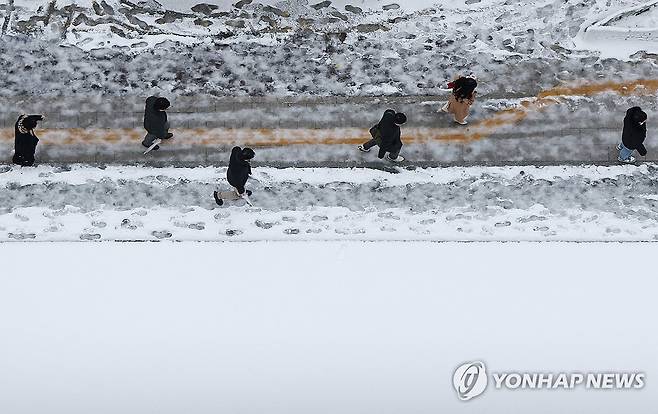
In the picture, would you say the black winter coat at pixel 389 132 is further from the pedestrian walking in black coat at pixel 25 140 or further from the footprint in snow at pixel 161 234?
the pedestrian walking in black coat at pixel 25 140

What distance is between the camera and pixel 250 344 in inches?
412

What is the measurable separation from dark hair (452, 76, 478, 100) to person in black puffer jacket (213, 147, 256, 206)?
333 cm

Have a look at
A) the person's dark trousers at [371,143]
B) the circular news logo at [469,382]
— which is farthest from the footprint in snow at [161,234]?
the circular news logo at [469,382]

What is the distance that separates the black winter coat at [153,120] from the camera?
39.3 feet

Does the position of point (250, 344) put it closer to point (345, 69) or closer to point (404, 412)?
point (404, 412)

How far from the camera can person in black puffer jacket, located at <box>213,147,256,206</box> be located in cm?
1127

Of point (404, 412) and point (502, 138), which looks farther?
point (502, 138)

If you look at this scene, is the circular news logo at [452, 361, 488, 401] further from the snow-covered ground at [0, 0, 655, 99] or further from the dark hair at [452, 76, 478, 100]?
the snow-covered ground at [0, 0, 655, 99]

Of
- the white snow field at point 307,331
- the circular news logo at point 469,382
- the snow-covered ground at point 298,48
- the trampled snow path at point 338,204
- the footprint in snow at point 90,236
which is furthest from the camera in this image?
the snow-covered ground at point 298,48

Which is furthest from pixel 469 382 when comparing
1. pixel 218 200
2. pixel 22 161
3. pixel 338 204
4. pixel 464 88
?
pixel 22 161

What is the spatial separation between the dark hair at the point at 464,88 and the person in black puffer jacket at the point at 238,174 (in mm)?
3328

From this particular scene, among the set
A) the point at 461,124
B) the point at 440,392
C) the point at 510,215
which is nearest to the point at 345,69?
the point at 461,124

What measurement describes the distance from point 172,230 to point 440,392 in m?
4.71

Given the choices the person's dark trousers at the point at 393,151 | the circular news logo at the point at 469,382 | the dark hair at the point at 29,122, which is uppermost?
the person's dark trousers at the point at 393,151
